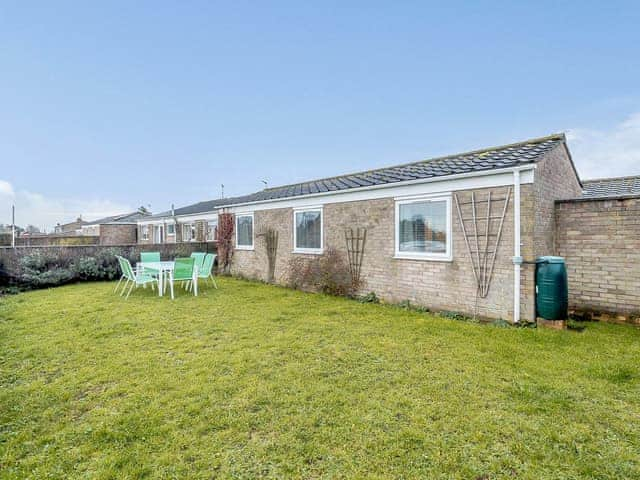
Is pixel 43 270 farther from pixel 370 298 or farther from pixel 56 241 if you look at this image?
pixel 56 241

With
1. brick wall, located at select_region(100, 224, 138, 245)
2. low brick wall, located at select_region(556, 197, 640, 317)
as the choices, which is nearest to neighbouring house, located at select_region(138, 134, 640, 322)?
low brick wall, located at select_region(556, 197, 640, 317)

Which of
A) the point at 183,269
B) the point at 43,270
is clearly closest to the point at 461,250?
the point at 183,269

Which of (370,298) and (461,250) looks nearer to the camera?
(461,250)

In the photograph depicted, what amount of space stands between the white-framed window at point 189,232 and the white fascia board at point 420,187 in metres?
13.3

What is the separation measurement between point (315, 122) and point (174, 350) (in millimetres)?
16550

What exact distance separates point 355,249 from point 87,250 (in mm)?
10771

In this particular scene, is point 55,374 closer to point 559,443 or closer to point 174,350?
point 174,350

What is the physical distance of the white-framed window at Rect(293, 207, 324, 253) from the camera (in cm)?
993

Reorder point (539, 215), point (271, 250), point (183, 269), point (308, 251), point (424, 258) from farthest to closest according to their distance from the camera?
point (271, 250)
point (308, 251)
point (183, 269)
point (424, 258)
point (539, 215)

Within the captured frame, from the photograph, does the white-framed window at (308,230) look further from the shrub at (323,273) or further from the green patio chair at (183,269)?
the green patio chair at (183,269)

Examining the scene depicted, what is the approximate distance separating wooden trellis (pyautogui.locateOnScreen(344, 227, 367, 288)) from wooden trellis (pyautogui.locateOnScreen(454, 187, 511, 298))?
110 inches

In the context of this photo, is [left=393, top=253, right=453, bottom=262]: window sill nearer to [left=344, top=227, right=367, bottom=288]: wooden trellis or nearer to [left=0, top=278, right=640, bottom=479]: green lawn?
[left=344, top=227, right=367, bottom=288]: wooden trellis

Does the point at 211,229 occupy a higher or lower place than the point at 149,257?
higher

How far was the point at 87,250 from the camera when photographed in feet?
40.7
